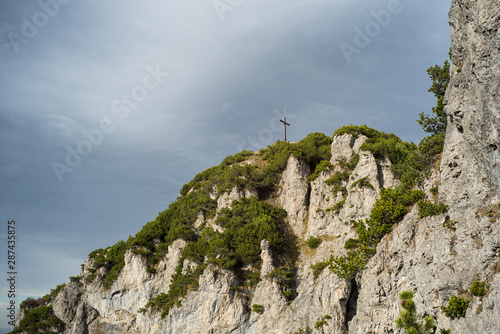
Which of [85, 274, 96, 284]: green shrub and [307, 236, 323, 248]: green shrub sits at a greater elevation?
[307, 236, 323, 248]: green shrub

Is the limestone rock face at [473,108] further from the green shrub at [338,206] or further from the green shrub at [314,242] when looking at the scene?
the green shrub at [314,242]

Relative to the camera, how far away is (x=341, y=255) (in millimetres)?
43812

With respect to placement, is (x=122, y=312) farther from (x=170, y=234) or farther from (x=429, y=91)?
(x=429, y=91)

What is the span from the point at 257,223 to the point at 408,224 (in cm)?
2287

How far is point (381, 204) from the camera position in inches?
1396

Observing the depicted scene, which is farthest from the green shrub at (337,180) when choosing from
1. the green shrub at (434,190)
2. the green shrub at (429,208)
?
the green shrub at (429,208)

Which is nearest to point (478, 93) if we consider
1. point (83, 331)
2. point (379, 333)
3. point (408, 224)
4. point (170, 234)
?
point (408, 224)

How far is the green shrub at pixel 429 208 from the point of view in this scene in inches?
1182

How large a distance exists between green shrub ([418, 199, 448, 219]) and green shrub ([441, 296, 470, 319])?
7698 mm

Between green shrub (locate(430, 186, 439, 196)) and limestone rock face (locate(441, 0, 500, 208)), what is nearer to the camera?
limestone rock face (locate(441, 0, 500, 208))


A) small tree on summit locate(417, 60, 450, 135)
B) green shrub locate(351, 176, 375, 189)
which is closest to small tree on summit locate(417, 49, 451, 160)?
small tree on summit locate(417, 60, 450, 135)

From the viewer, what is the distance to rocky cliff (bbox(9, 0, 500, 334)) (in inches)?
1000

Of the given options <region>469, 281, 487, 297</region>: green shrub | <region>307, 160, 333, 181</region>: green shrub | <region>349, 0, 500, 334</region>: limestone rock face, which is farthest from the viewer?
<region>307, 160, 333, 181</region>: green shrub

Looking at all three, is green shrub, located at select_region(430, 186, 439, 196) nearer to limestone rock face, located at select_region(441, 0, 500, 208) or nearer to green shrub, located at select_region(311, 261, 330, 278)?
limestone rock face, located at select_region(441, 0, 500, 208)
